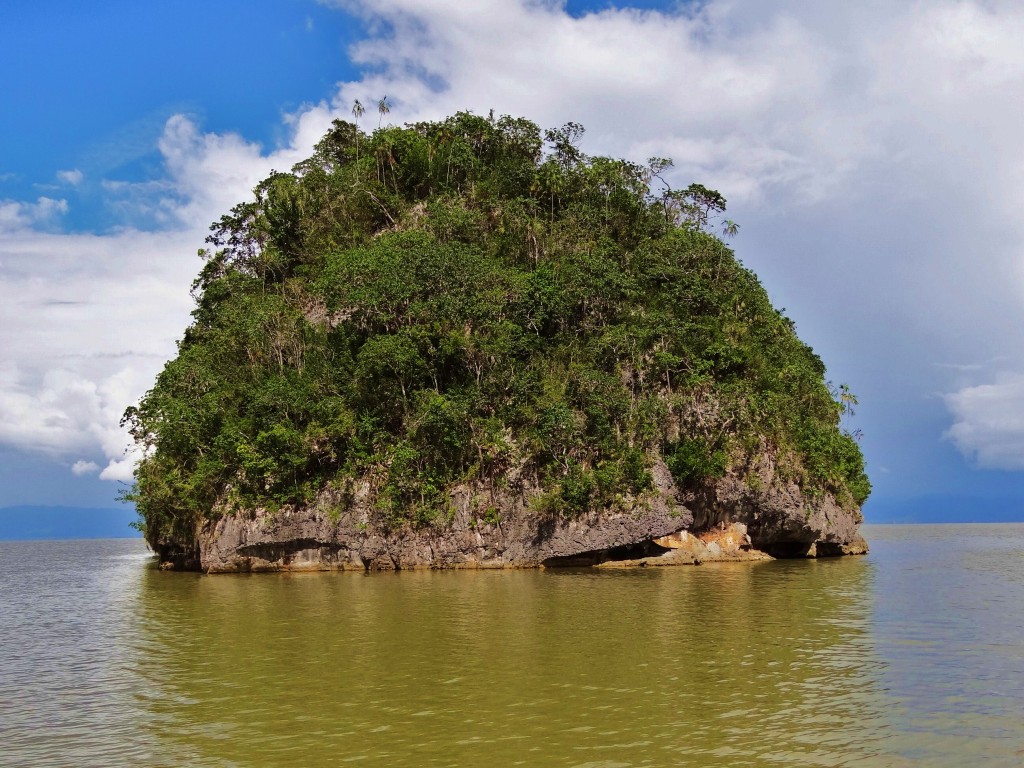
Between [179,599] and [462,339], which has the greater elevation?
[462,339]

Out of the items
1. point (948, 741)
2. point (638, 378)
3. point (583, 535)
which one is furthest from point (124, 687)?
point (638, 378)

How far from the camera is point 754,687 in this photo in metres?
14.0

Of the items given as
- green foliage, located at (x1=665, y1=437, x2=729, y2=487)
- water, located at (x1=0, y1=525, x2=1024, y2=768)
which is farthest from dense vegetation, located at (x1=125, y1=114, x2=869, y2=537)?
water, located at (x1=0, y1=525, x2=1024, y2=768)

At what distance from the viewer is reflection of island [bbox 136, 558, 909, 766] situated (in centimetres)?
1101

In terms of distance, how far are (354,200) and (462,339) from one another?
21.7 m

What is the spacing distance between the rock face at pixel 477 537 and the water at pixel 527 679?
9.45 meters

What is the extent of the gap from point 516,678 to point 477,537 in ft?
79.4

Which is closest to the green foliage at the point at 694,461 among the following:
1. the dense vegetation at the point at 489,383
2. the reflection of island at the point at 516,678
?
the dense vegetation at the point at 489,383

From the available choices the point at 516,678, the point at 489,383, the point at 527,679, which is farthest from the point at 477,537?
the point at 527,679

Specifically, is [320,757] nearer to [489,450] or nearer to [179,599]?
[179,599]

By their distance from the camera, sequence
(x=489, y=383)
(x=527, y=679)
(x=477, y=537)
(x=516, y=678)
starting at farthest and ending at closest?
(x=489, y=383) < (x=477, y=537) < (x=516, y=678) < (x=527, y=679)

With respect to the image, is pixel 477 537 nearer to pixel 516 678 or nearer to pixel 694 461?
pixel 694 461

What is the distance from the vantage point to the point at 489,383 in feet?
136

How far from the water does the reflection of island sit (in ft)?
0.21
